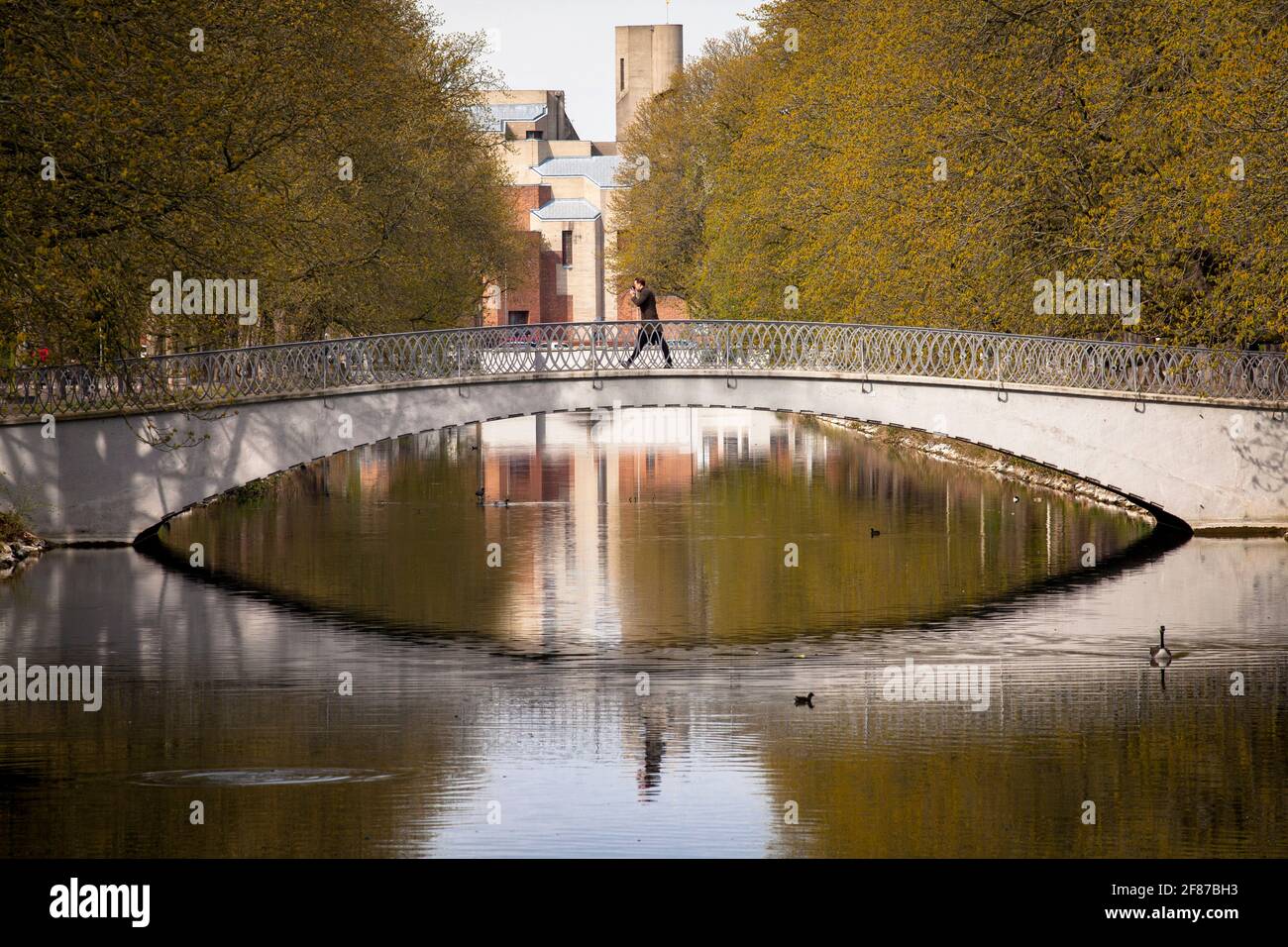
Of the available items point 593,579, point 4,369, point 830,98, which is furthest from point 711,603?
point 830,98

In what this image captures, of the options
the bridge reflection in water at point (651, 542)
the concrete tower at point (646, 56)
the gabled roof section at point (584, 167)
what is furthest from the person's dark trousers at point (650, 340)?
the concrete tower at point (646, 56)

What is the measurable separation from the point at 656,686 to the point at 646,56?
118547 mm

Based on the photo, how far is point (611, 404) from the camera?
34.1 meters

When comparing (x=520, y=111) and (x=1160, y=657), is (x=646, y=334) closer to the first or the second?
(x=1160, y=657)

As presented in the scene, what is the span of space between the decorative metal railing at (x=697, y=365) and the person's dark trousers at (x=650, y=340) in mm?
176

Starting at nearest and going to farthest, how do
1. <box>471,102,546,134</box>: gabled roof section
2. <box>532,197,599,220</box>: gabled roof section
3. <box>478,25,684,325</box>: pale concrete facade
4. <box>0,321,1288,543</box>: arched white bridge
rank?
1. <box>0,321,1288,543</box>: arched white bridge
2. <box>478,25,684,325</box>: pale concrete facade
3. <box>532,197,599,220</box>: gabled roof section
4. <box>471,102,546,134</box>: gabled roof section

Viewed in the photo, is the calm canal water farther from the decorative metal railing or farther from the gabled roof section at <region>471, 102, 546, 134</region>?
the gabled roof section at <region>471, 102, 546, 134</region>

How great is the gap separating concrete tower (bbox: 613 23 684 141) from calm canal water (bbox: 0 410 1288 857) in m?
99.4

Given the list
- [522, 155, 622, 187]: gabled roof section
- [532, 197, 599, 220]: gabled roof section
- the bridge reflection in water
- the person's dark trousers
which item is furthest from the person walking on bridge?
[522, 155, 622, 187]: gabled roof section

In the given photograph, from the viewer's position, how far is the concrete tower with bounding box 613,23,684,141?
132 metres

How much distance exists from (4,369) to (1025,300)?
18220mm

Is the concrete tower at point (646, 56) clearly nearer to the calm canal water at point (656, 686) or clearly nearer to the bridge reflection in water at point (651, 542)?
the bridge reflection in water at point (651, 542)

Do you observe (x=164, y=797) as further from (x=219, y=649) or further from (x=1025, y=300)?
(x=1025, y=300)

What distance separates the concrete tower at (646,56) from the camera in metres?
132
